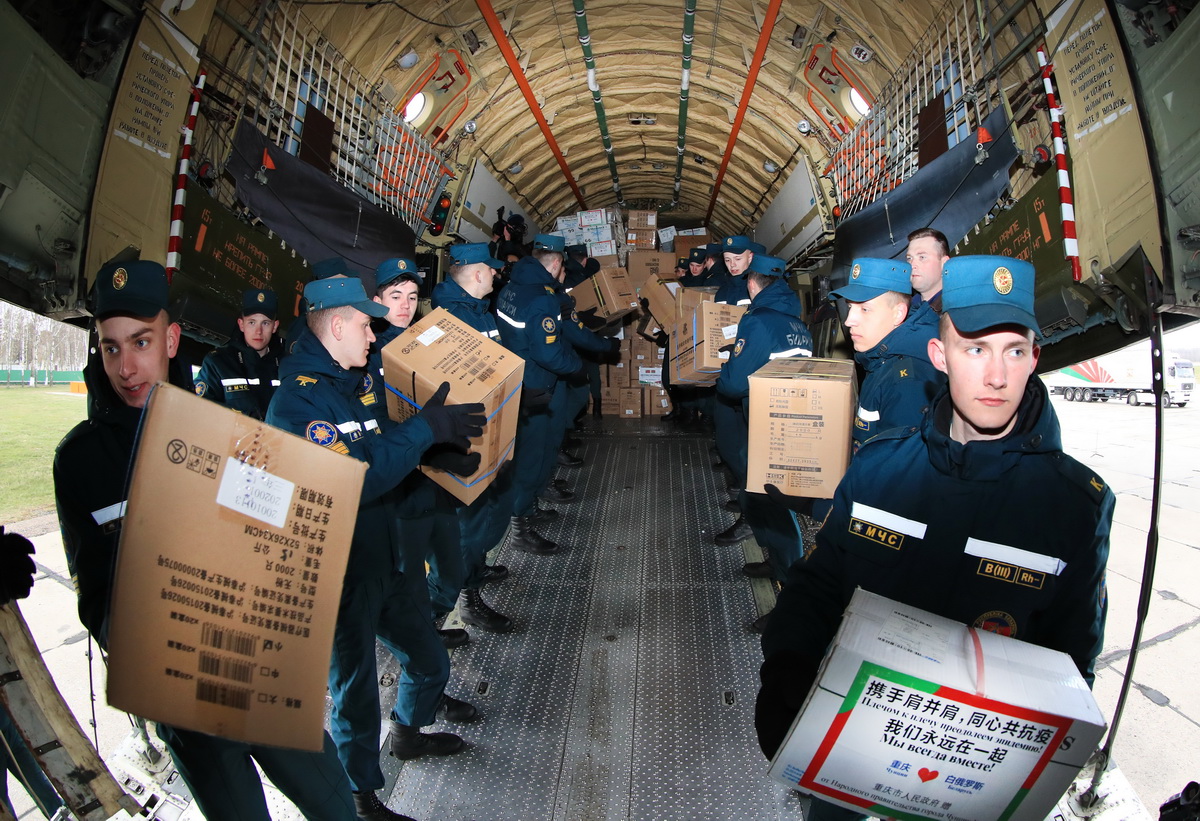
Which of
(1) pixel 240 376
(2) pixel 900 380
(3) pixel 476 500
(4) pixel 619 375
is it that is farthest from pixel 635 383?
(2) pixel 900 380

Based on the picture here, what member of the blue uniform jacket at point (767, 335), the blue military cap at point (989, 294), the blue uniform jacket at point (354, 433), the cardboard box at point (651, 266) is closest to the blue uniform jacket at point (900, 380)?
the blue military cap at point (989, 294)

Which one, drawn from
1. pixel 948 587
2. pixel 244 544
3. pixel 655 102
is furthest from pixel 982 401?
pixel 655 102

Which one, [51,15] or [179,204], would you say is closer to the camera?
[51,15]

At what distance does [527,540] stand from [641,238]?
7040 millimetres

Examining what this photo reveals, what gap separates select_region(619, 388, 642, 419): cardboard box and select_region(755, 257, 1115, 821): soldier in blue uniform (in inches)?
310

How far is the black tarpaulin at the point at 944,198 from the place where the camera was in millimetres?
3755

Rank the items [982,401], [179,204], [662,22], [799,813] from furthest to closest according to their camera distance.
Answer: [662,22] → [179,204] → [799,813] → [982,401]

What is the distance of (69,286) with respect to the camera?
2.93m

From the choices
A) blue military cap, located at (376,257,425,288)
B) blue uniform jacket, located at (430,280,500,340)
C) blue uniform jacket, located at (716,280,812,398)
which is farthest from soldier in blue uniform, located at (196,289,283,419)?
blue uniform jacket, located at (716,280,812,398)

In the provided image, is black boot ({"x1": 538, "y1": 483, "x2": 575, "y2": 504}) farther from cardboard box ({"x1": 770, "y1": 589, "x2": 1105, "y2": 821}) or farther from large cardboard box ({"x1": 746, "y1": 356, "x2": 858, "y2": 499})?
cardboard box ({"x1": 770, "y1": 589, "x2": 1105, "y2": 821})

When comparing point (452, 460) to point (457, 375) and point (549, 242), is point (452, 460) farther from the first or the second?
point (549, 242)

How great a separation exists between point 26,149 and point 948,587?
386 cm

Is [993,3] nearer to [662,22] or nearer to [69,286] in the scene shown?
[662,22]

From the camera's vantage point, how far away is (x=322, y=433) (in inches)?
86.6
